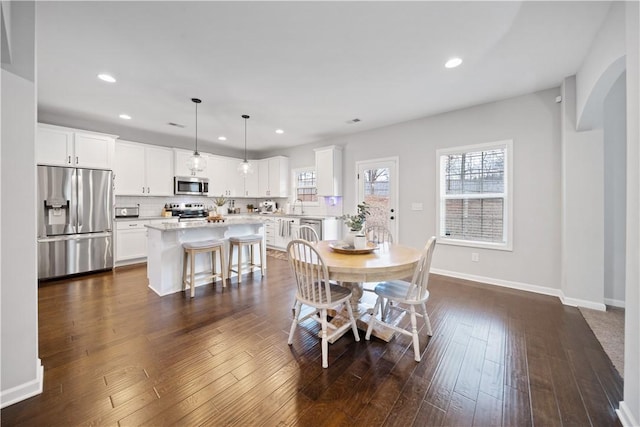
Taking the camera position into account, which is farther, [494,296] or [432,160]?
[432,160]

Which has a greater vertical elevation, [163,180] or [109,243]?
[163,180]

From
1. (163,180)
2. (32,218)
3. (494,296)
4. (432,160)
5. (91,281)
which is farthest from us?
(163,180)

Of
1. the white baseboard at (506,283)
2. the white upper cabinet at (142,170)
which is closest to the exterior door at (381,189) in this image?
the white baseboard at (506,283)

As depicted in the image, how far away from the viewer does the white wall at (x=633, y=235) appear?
133 cm

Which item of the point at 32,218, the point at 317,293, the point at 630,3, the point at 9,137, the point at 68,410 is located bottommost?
the point at 68,410

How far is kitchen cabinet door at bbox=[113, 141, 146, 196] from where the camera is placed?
4770 millimetres

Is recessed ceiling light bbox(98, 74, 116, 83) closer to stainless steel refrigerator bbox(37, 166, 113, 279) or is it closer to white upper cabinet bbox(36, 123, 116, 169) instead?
white upper cabinet bbox(36, 123, 116, 169)

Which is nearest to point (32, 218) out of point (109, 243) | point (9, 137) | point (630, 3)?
point (9, 137)

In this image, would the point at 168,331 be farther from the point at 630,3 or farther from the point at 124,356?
the point at 630,3

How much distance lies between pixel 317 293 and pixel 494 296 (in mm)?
2564

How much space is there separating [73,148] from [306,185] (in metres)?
4.34

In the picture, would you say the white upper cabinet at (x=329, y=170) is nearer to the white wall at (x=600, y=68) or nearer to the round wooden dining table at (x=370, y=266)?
the round wooden dining table at (x=370, y=266)

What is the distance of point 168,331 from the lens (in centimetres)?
238

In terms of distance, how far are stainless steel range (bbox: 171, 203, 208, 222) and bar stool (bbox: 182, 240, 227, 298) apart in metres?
2.21
